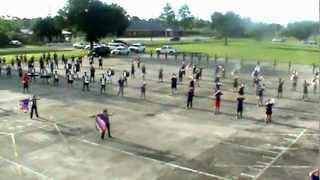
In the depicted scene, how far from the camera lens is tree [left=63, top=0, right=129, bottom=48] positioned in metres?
70.2

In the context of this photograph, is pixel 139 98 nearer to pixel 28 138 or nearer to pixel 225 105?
pixel 225 105

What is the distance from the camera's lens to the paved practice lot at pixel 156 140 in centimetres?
1708

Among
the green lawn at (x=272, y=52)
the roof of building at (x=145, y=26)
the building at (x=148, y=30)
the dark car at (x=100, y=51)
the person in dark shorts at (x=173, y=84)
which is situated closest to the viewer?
the person in dark shorts at (x=173, y=84)

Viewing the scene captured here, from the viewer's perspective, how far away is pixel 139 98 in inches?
1252

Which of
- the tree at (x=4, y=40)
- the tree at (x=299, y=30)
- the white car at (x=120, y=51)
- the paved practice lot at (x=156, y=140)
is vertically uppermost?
the tree at (x=299, y=30)

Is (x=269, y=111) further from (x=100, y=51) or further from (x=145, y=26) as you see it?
(x=145, y=26)

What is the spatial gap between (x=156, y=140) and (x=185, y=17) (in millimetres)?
142965

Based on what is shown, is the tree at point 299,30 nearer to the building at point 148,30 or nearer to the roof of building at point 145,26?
the building at point 148,30

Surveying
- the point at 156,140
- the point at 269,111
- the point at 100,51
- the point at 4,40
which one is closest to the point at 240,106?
the point at 269,111

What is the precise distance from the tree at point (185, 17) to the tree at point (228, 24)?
66.2 metres

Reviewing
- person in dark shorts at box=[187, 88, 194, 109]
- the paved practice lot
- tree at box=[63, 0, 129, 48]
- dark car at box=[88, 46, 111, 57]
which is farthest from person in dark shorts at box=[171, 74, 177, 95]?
tree at box=[63, 0, 129, 48]

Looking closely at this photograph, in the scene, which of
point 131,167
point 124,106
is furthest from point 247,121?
point 131,167

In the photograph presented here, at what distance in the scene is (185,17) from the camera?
6353 inches

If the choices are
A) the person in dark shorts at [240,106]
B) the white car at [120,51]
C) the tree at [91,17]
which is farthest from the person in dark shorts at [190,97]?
the tree at [91,17]
